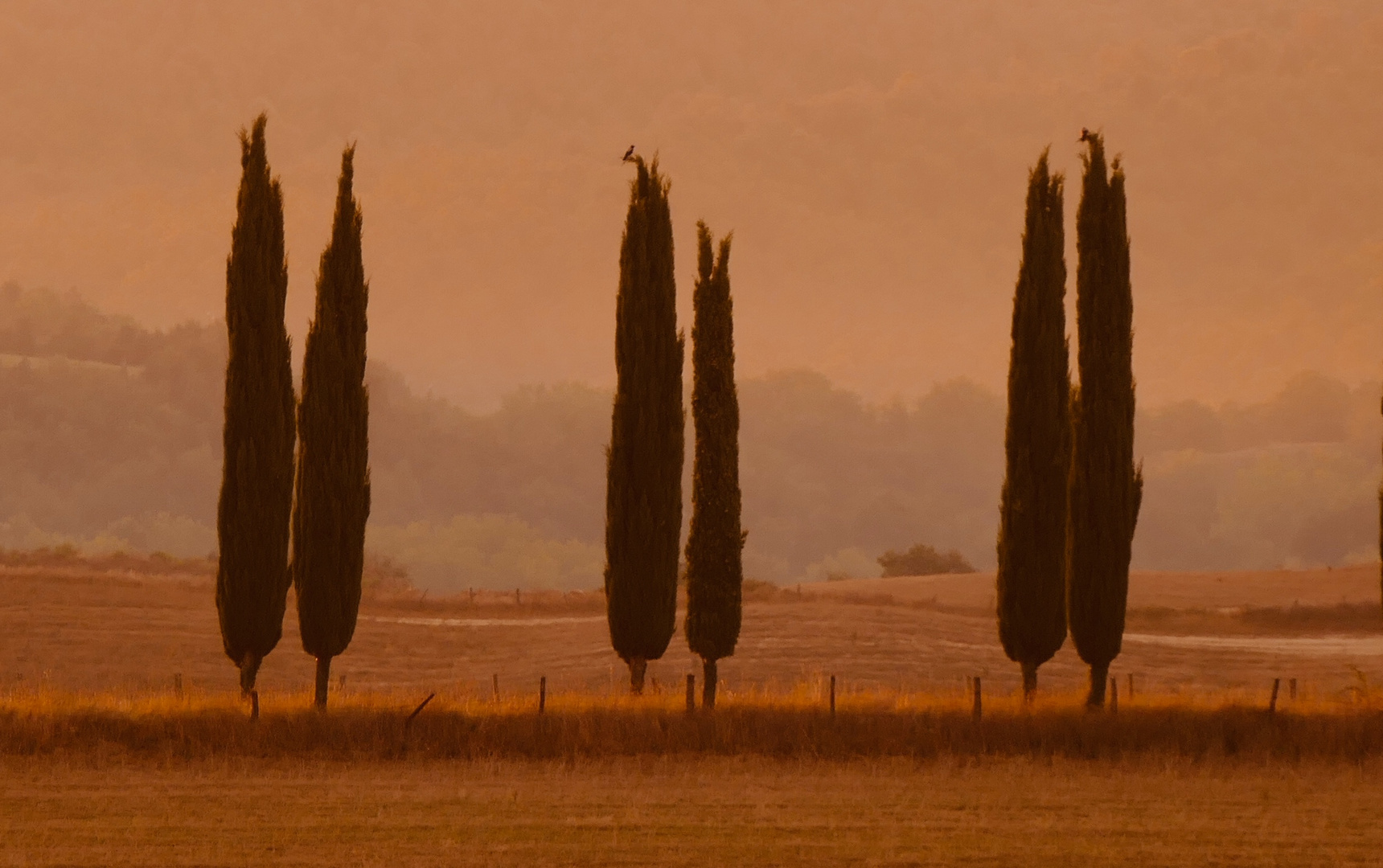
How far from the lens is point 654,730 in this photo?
29812 mm

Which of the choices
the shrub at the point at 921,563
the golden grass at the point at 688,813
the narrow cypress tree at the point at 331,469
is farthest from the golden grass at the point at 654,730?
the shrub at the point at 921,563

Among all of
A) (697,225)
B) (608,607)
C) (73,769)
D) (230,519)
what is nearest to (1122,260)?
(697,225)

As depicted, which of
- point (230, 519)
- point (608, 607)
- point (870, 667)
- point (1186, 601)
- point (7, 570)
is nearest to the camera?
point (230, 519)

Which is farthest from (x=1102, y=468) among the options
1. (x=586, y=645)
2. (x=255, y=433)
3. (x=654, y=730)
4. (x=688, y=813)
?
(x=586, y=645)

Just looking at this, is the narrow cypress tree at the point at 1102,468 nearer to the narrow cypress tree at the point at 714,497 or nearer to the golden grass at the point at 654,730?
the golden grass at the point at 654,730

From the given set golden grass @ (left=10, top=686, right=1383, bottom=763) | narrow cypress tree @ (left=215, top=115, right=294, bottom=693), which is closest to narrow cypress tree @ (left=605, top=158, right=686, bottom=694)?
golden grass @ (left=10, top=686, right=1383, bottom=763)

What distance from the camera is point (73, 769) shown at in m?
26.8

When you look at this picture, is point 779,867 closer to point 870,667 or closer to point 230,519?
point 230,519

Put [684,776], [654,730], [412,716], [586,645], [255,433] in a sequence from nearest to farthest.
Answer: [684,776], [412,716], [654,730], [255,433], [586,645]

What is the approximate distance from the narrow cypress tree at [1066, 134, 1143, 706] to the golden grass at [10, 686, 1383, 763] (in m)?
2.32

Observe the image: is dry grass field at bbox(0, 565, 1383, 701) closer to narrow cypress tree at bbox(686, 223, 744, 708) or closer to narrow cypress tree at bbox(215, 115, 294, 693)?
narrow cypress tree at bbox(215, 115, 294, 693)

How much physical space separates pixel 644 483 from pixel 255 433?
8.37 metres

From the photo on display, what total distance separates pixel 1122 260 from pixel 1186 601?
55546 mm

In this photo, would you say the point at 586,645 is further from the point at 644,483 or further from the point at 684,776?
the point at 684,776
